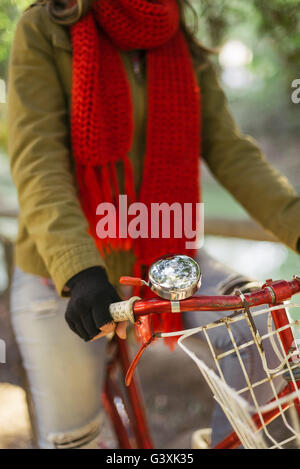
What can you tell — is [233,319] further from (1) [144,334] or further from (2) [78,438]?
(2) [78,438]

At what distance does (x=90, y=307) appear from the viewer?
0.91 meters

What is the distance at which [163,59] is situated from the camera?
4.46 ft

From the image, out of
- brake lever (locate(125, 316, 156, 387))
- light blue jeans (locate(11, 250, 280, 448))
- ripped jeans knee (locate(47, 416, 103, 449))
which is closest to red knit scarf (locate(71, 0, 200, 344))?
light blue jeans (locate(11, 250, 280, 448))

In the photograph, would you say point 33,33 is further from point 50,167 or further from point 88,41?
point 50,167

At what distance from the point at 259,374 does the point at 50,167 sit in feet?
2.35

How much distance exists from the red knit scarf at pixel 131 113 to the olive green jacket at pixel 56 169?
0.16 ft

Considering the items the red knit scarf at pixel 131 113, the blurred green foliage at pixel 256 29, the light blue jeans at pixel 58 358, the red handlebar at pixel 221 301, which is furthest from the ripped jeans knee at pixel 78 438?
the blurred green foliage at pixel 256 29

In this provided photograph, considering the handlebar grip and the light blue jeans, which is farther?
the light blue jeans

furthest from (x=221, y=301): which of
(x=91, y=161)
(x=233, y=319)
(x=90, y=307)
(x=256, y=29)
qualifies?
(x=256, y=29)

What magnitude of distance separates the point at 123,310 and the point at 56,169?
19.9 inches

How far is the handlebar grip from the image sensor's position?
2.75ft

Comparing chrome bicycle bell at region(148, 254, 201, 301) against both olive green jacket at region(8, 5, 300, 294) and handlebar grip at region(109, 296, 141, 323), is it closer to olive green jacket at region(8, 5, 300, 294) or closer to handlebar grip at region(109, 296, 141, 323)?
handlebar grip at region(109, 296, 141, 323)

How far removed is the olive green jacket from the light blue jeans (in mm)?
107
